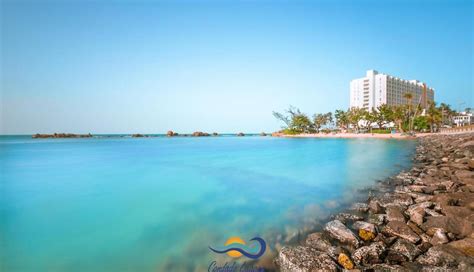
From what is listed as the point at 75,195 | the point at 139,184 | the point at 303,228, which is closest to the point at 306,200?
the point at 303,228

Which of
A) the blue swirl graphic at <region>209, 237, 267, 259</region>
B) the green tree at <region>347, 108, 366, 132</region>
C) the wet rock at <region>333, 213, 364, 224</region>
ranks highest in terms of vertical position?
the green tree at <region>347, 108, 366, 132</region>

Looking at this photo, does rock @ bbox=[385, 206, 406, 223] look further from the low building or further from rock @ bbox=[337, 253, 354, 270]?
the low building

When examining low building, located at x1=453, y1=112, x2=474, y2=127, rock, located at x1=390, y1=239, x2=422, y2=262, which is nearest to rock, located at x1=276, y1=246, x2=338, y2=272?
rock, located at x1=390, y1=239, x2=422, y2=262

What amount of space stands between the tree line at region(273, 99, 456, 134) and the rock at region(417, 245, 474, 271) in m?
64.0

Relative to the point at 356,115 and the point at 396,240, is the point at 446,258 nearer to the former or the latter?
the point at 396,240

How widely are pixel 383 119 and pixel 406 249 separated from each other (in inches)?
2974

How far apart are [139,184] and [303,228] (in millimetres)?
7739

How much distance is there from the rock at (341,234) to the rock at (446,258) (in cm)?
90

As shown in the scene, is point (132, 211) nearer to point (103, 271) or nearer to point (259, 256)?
point (103, 271)

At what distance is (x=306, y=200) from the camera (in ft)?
23.7

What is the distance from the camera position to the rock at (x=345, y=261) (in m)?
3.22

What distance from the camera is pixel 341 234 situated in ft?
13.6

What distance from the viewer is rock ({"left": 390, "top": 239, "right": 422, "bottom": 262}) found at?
11.2 feet

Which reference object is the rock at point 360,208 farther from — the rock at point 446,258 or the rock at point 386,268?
the rock at point 386,268
